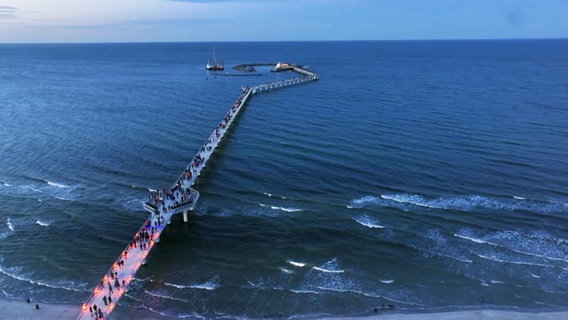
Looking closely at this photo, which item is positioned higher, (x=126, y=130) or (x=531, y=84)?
(x=531, y=84)

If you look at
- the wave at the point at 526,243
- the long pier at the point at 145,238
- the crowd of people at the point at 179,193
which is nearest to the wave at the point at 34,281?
the long pier at the point at 145,238

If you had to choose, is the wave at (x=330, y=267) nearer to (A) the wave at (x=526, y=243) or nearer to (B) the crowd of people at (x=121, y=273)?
(A) the wave at (x=526, y=243)

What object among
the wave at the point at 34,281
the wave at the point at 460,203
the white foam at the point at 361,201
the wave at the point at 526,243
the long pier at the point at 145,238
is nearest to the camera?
the long pier at the point at 145,238

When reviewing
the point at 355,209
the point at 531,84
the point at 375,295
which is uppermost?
the point at 531,84

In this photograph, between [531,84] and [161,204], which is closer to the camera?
[161,204]

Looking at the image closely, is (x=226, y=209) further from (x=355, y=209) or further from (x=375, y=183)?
(x=375, y=183)

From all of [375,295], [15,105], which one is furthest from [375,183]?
[15,105]
